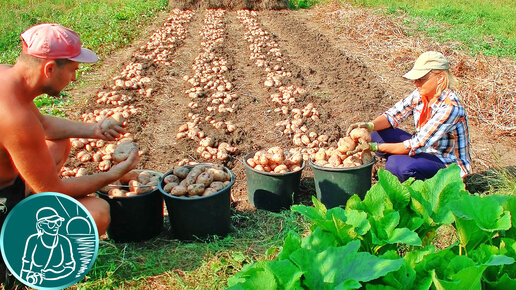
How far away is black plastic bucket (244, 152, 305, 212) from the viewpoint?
136 inches

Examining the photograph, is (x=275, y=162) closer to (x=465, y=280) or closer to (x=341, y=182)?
(x=341, y=182)

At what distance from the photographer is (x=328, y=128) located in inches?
195

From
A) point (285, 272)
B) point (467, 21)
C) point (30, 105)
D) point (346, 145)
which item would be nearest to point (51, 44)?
point (30, 105)

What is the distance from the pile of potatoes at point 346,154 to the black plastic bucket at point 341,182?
0.06 meters

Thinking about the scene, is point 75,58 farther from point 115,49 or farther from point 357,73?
point 115,49

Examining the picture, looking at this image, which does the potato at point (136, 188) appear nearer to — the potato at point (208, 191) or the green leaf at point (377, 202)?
the potato at point (208, 191)

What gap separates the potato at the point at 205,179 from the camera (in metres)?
3.14

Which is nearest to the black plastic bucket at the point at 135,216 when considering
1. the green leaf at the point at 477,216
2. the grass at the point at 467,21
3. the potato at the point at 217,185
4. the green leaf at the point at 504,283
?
the potato at the point at 217,185

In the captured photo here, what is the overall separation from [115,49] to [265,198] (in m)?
6.34

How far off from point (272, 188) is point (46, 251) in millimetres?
1738

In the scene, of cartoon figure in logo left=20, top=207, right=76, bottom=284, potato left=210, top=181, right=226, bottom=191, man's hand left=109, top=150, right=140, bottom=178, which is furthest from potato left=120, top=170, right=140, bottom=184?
cartoon figure in logo left=20, top=207, right=76, bottom=284

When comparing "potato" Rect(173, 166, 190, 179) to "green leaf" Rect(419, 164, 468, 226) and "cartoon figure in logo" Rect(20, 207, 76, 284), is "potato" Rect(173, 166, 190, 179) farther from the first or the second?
"green leaf" Rect(419, 164, 468, 226)

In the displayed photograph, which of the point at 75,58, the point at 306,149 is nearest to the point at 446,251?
the point at 75,58

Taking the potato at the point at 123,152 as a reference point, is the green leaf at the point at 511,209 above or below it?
above
